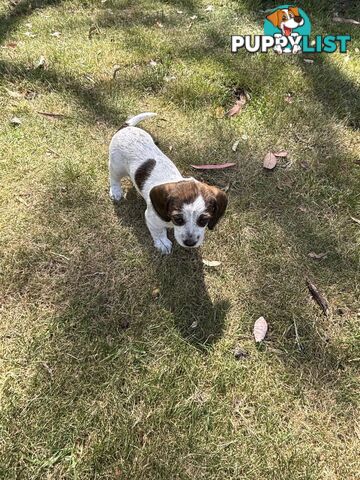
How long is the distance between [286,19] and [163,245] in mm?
4572

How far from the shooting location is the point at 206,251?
146 inches

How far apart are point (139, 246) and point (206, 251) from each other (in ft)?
1.96

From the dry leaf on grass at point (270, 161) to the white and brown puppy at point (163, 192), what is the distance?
1.22 m

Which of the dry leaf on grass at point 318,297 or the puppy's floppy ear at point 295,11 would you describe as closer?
the dry leaf on grass at point 318,297

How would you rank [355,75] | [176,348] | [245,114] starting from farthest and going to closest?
[355,75]
[245,114]
[176,348]

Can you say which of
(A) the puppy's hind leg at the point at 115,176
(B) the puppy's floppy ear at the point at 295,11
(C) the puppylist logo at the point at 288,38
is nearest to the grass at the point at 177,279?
(A) the puppy's hind leg at the point at 115,176

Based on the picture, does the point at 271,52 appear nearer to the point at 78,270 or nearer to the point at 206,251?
the point at 206,251

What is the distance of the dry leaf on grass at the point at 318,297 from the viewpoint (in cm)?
342

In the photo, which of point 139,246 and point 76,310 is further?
point 139,246

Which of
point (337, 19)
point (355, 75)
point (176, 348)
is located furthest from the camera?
point (337, 19)

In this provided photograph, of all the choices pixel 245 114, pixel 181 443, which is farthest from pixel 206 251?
pixel 245 114

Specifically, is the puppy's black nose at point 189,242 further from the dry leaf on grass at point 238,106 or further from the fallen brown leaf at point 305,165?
the dry leaf on grass at point 238,106

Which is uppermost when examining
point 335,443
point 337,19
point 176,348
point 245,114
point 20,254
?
point 337,19

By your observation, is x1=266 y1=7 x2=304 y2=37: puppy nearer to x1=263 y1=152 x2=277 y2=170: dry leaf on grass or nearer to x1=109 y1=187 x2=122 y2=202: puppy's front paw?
x1=263 y1=152 x2=277 y2=170: dry leaf on grass
